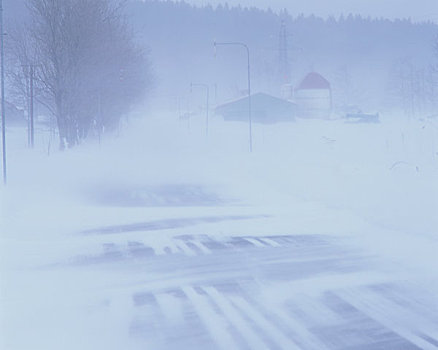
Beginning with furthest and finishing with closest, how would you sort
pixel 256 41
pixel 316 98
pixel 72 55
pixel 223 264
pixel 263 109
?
pixel 256 41 < pixel 316 98 < pixel 263 109 < pixel 72 55 < pixel 223 264

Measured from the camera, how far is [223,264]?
10.2m

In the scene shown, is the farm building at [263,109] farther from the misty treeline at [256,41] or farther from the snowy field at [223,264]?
the misty treeline at [256,41]

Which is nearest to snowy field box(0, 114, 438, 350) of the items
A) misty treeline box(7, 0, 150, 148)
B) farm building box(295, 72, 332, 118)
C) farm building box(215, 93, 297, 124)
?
misty treeline box(7, 0, 150, 148)

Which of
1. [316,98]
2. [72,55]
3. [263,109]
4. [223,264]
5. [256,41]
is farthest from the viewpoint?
[256,41]

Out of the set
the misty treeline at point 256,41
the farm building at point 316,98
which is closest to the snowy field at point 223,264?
the farm building at point 316,98

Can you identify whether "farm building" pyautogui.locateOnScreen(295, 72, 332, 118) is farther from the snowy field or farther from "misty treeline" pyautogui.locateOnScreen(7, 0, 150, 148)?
the snowy field

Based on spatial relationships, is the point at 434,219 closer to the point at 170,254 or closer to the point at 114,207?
the point at 170,254

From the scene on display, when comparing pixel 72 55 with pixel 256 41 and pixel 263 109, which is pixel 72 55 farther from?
pixel 256 41

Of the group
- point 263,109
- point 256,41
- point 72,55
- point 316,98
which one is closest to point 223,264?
point 72,55

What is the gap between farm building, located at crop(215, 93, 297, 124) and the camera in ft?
278

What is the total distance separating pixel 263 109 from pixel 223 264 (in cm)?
7555

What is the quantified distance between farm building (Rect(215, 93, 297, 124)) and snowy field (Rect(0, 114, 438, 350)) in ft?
205

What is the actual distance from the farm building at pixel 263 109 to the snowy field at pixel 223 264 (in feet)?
205

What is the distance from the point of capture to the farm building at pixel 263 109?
8481 centimetres
